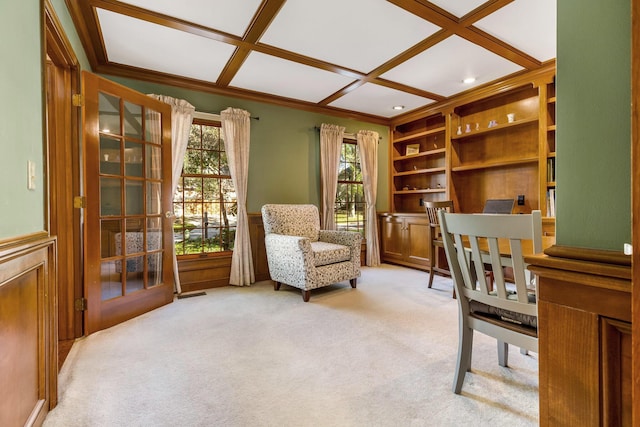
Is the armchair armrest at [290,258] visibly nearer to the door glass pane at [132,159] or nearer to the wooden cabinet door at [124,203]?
the wooden cabinet door at [124,203]

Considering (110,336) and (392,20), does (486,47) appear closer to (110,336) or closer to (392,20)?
(392,20)

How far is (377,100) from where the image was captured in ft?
13.9

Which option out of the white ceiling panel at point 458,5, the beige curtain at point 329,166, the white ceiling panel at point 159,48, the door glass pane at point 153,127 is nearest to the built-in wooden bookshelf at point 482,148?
the beige curtain at point 329,166

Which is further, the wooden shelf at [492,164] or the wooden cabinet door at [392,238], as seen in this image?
the wooden cabinet door at [392,238]

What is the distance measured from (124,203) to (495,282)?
2.87 m

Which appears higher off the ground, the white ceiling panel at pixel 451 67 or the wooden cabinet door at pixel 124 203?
the white ceiling panel at pixel 451 67

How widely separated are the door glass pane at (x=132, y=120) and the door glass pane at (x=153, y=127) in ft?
0.25

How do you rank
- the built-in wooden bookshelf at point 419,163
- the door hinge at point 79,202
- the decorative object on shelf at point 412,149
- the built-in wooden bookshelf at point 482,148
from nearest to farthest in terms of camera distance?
the door hinge at point 79,202 < the built-in wooden bookshelf at point 482,148 < the built-in wooden bookshelf at point 419,163 < the decorative object on shelf at point 412,149

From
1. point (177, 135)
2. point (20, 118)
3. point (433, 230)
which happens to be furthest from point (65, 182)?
point (433, 230)

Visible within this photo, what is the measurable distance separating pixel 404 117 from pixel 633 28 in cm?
467

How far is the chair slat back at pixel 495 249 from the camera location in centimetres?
126

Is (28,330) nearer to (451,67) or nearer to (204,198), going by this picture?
(204,198)

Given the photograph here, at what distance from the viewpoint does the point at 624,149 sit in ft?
2.18

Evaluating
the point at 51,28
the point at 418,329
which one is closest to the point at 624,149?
the point at 418,329
